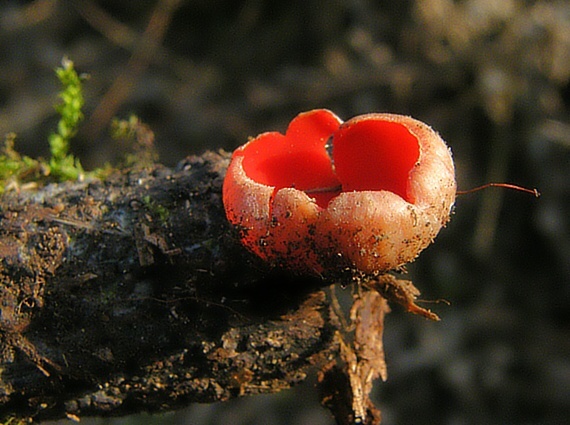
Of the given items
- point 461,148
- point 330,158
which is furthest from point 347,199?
point 461,148

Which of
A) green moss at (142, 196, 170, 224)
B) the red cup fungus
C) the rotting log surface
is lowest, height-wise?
the rotting log surface

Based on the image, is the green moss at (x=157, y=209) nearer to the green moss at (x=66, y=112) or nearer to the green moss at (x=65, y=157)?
the green moss at (x=65, y=157)

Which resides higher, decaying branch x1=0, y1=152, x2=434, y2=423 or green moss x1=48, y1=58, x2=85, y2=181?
green moss x1=48, y1=58, x2=85, y2=181

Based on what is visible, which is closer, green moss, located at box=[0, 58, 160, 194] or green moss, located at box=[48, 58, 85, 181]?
green moss, located at box=[0, 58, 160, 194]

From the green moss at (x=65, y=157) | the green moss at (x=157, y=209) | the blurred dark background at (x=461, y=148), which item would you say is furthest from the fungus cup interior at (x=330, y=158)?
the blurred dark background at (x=461, y=148)

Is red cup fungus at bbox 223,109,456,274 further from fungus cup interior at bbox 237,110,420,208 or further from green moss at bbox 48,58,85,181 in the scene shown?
green moss at bbox 48,58,85,181

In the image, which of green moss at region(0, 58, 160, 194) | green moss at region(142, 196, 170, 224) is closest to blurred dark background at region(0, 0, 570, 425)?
green moss at region(0, 58, 160, 194)

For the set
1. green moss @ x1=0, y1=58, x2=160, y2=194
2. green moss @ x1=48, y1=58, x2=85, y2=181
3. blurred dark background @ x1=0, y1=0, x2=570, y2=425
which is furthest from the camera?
blurred dark background @ x1=0, y1=0, x2=570, y2=425

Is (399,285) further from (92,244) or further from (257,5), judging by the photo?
(257,5)

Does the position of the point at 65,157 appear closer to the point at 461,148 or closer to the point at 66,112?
the point at 66,112

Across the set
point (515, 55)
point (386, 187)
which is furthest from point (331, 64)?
point (386, 187)
